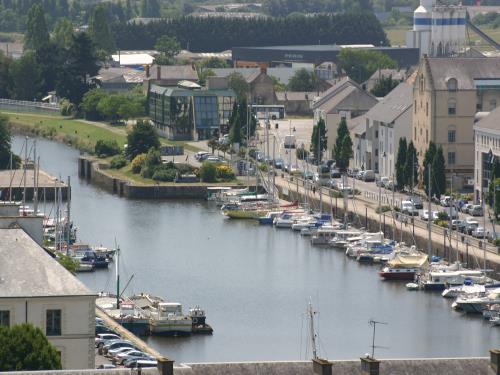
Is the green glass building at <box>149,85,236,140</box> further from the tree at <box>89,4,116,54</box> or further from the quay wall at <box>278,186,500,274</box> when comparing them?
the tree at <box>89,4,116,54</box>

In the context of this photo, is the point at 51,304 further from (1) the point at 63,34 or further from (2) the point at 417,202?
(1) the point at 63,34

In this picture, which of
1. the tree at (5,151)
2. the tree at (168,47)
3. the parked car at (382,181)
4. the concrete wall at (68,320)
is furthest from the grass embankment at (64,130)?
the concrete wall at (68,320)

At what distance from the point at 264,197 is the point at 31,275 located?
41940mm

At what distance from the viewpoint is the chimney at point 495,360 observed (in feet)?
97.2

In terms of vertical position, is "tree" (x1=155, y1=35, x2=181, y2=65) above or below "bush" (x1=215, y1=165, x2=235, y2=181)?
above

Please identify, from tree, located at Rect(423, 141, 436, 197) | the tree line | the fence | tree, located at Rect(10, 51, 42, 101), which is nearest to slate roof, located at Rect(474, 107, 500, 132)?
tree, located at Rect(423, 141, 436, 197)

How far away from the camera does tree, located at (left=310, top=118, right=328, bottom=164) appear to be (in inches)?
3385

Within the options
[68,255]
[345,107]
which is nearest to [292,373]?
[68,255]

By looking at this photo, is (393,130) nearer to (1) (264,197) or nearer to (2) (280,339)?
(1) (264,197)

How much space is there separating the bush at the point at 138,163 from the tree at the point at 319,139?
6.47 metres

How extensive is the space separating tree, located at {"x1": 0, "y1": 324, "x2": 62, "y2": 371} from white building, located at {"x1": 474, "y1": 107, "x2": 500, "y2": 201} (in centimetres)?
3898

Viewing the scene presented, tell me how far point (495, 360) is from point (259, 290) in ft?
89.7

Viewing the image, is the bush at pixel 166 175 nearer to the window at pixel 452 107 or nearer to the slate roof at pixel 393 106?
the slate roof at pixel 393 106

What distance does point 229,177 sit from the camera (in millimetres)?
82938
